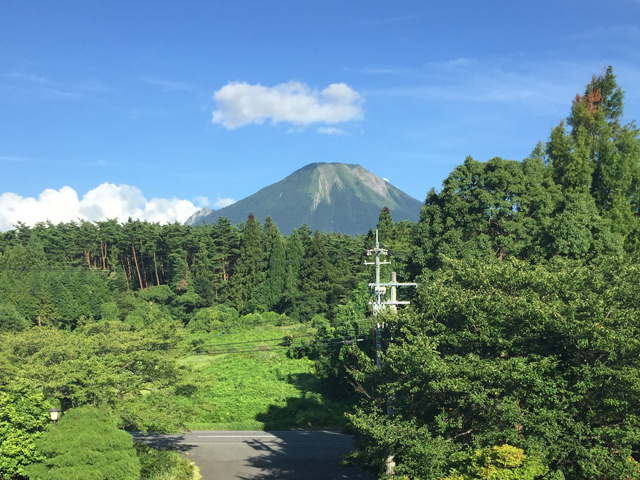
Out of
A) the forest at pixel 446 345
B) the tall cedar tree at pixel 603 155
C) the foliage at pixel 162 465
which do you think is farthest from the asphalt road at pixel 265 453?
the tall cedar tree at pixel 603 155

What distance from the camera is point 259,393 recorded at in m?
31.1

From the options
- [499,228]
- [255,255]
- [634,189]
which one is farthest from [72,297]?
[634,189]

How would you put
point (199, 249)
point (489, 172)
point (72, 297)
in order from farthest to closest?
point (199, 249) < point (72, 297) < point (489, 172)

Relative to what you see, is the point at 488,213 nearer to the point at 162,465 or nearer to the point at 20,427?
the point at 162,465

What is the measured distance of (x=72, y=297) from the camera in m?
52.4

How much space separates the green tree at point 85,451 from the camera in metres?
14.1

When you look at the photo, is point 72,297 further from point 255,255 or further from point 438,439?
point 438,439

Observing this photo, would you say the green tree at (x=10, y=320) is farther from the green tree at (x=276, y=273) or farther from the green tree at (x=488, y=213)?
the green tree at (x=488, y=213)

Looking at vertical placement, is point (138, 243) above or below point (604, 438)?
above

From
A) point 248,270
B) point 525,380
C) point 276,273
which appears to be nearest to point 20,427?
point 525,380

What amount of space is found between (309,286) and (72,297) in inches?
915

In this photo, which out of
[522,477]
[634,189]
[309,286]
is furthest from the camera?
[309,286]

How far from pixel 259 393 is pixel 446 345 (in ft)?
63.2

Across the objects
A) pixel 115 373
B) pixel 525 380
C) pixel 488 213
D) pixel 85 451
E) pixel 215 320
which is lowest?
pixel 85 451
